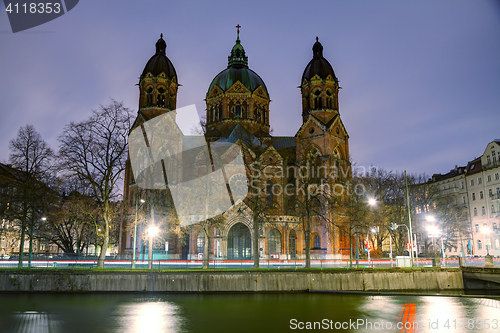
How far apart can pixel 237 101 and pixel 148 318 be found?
50633mm

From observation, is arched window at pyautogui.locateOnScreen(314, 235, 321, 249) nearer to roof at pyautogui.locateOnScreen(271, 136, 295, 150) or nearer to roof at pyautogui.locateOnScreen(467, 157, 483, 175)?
roof at pyautogui.locateOnScreen(271, 136, 295, 150)

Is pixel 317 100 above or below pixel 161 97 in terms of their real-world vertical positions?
below

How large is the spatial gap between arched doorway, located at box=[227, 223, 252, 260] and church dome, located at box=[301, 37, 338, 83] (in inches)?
1050

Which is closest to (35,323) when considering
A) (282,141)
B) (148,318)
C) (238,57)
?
(148,318)

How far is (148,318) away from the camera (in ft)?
57.4

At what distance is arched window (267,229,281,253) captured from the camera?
53.1 m

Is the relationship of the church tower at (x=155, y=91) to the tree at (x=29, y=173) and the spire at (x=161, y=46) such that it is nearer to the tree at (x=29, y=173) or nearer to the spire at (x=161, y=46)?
the spire at (x=161, y=46)

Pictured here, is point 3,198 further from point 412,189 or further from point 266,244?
point 412,189

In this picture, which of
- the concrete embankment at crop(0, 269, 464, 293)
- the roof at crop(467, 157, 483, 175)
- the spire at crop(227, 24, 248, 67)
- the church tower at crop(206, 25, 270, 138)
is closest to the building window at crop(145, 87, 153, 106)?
the church tower at crop(206, 25, 270, 138)

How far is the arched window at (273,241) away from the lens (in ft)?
174

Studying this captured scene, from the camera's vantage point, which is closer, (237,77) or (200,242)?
(200,242)

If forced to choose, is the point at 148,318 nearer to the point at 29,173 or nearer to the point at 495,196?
the point at 29,173

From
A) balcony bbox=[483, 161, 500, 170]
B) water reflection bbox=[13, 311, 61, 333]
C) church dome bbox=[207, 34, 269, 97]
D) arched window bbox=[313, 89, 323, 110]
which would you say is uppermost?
church dome bbox=[207, 34, 269, 97]

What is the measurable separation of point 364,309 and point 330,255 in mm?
33139
